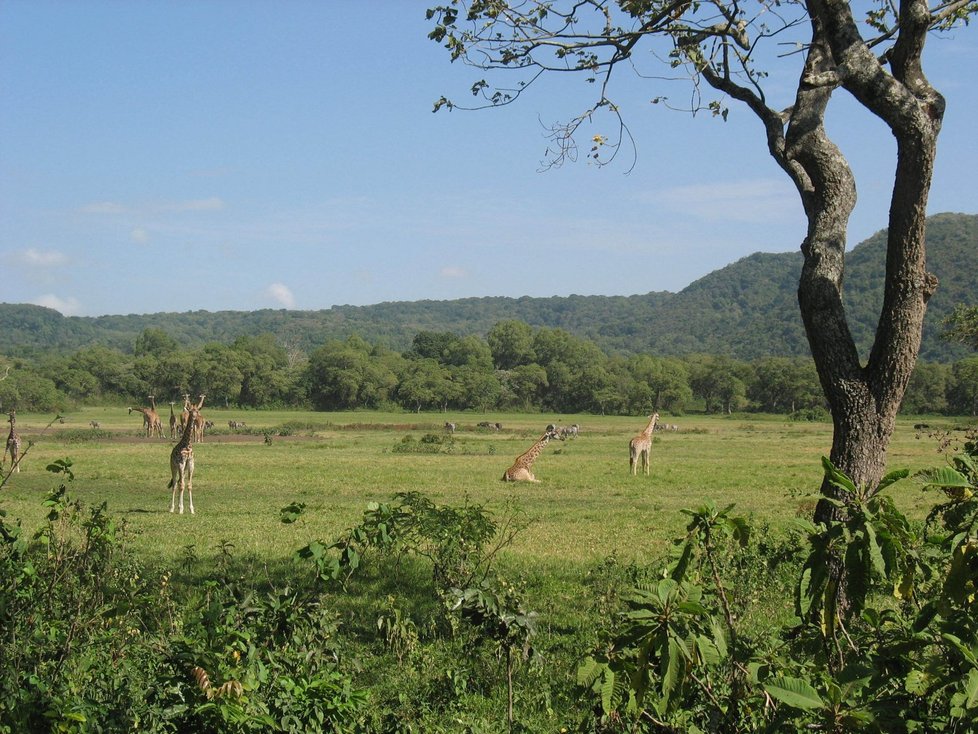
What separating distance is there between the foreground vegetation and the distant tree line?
58.7 metres

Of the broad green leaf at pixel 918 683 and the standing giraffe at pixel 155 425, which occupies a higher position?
the broad green leaf at pixel 918 683

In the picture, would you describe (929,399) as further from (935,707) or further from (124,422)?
(935,707)

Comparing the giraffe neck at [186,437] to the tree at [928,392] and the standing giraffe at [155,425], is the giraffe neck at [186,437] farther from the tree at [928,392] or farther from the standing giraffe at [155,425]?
the tree at [928,392]

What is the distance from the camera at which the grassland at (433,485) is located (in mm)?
12461

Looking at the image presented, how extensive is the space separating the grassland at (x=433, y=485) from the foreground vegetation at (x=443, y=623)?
15 cm

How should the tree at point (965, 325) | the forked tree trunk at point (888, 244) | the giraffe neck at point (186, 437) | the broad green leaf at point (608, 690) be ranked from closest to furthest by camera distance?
the broad green leaf at point (608, 690)
the forked tree trunk at point (888, 244)
the tree at point (965, 325)
the giraffe neck at point (186, 437)

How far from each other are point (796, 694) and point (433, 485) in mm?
18068

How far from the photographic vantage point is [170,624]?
656 centimetres

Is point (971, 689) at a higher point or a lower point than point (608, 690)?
higher

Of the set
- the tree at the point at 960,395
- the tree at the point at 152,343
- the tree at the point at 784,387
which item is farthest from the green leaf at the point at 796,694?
the tree at the point at 152,343

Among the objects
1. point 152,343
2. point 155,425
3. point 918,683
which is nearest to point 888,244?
point 918,683

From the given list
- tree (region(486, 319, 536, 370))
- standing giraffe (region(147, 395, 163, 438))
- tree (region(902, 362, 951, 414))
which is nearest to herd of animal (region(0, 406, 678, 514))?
standing giraffe (region(147, 395, 163, 438))

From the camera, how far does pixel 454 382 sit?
86188 mm

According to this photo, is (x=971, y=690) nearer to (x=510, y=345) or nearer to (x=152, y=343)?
(x=510, y=345)
